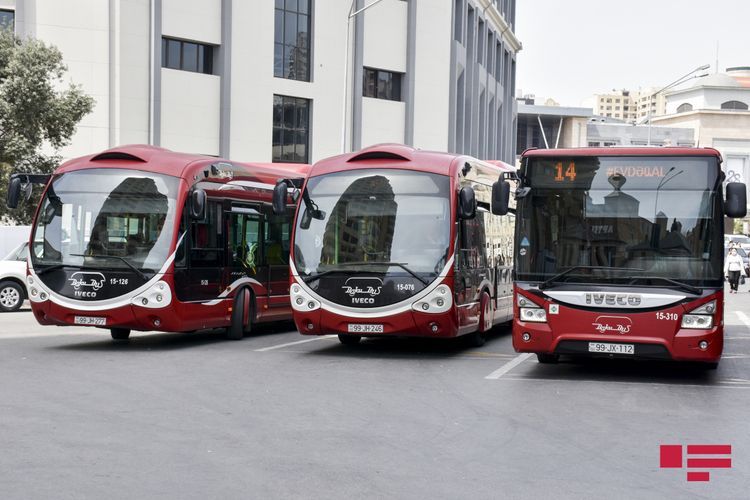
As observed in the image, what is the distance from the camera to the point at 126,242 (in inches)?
626

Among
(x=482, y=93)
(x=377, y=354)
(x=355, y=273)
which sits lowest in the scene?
(x=377, y=354)

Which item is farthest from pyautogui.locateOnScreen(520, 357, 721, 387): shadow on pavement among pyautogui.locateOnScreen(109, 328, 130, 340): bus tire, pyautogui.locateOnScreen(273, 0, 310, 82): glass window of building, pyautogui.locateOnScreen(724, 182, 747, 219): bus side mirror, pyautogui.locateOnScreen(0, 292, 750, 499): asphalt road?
pyautogui.locateOnScreen(273, 0, 310, 82): glass window of building

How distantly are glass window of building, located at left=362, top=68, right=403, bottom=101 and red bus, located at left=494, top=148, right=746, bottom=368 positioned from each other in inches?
1303

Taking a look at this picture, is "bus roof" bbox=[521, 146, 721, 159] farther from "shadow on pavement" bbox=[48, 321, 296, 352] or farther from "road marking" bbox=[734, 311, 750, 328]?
"road marking" bbox=[734, 311, 750, 328]

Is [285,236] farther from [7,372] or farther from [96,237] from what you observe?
[7,372]

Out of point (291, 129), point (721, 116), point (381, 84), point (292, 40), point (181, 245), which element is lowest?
point (181, 245)

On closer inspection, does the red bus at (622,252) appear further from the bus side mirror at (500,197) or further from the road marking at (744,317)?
the road marking at (744,317)

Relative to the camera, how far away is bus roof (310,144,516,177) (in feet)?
50.7

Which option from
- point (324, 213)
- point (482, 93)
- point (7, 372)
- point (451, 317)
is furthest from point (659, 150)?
point (482, 93)

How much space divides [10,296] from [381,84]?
81.1 ft

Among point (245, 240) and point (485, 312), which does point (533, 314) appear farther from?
point (245, 240)

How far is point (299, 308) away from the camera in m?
15.5

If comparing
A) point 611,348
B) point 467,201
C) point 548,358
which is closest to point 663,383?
point 611,348

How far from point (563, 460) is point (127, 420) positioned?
3.79 meters
